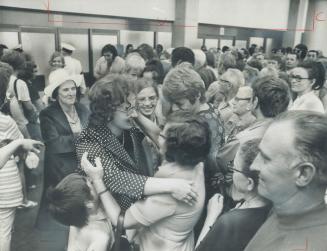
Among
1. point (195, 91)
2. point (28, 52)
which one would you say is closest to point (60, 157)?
point (195, 91)

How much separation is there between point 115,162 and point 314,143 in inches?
29.8

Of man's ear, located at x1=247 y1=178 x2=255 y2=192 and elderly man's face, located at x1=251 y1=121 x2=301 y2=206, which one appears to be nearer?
elderly man's face, located at x1=251 y1=121 x2=301 y2=206

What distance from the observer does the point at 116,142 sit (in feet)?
3.91

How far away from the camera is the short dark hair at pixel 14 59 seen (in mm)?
2502

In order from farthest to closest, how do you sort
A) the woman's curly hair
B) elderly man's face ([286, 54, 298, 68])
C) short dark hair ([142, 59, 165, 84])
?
1. elderly man's face ([286, 54, 298, 68])
2. short dark hair ([142, 59, 165, 84])
3. the woman's curly hair

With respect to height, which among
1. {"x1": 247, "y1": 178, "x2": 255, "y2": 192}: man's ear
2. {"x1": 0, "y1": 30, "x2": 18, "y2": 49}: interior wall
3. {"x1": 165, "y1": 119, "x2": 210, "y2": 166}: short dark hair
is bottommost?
{"x1": 247, "y1": 178, "x2": 255, "y2": 192}: man's ear

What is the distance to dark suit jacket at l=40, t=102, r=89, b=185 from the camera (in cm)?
170

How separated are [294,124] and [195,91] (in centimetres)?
82

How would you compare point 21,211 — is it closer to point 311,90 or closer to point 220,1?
point 311,90

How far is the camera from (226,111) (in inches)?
80.5

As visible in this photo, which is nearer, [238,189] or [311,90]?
[238,189]

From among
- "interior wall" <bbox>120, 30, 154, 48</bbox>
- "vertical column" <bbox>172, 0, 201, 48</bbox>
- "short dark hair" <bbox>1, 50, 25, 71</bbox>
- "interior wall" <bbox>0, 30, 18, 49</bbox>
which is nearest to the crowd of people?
"short dark hair" <bbox>1, 50, 25, 71</bbox>

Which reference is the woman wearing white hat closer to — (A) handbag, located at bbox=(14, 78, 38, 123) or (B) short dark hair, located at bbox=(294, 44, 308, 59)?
(A) handbag, located at bbox=(14, 78, 38, 123)

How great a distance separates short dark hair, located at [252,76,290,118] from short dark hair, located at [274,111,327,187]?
0.68m
